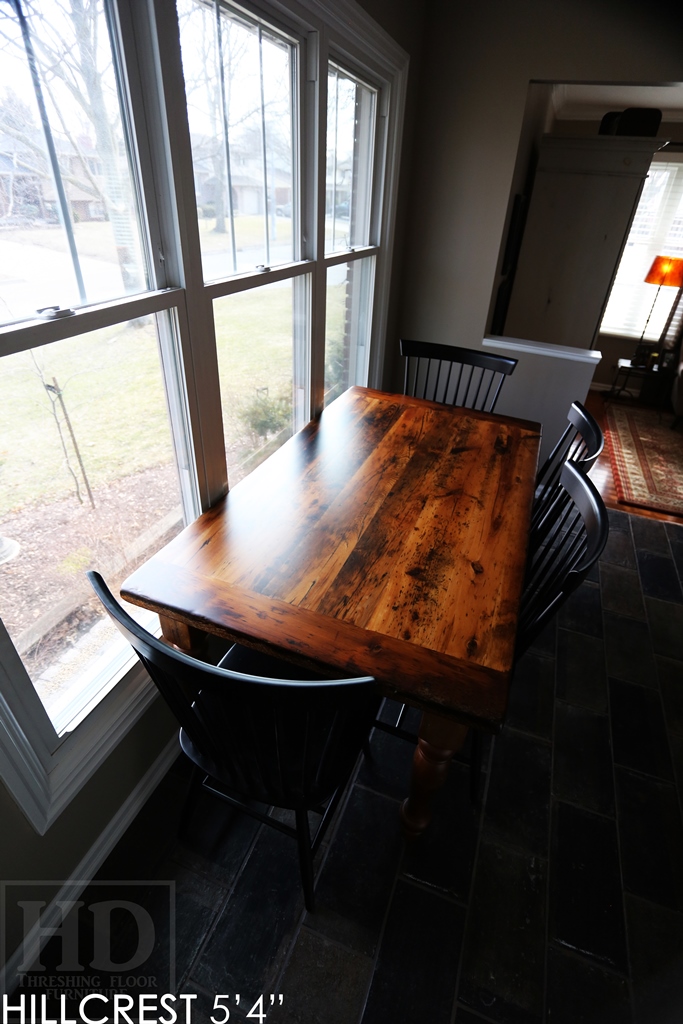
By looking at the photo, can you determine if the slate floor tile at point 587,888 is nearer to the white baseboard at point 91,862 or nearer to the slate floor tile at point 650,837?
the slate floor tile at point 650,837

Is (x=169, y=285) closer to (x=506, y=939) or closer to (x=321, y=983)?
(x=321, y=983)

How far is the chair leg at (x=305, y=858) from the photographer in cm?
113

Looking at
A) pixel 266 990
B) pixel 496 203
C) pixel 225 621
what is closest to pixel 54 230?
pixel 225 621

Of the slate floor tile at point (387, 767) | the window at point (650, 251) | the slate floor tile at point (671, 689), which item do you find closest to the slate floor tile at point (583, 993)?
the slate floor tile at point (387, 767)

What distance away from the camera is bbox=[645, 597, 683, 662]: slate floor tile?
6.80 feet

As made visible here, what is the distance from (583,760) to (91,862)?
4.90 feet

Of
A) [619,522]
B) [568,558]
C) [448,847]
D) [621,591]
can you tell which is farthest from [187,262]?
[619,522]

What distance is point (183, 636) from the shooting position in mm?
1211

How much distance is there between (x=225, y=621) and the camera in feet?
3.44

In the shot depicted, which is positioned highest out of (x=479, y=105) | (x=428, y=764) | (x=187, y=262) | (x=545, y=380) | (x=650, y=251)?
(x=479, y=105)

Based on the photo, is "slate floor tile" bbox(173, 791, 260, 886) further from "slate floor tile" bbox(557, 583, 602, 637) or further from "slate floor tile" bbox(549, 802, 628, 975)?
"slate floor tile" bbox(557, 583, 602, 637)

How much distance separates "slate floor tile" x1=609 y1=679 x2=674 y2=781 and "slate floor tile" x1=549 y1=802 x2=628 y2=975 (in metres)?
0.27

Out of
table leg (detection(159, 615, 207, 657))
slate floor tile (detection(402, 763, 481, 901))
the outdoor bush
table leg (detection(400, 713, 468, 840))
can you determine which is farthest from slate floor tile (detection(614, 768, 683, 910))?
the outdoor bush

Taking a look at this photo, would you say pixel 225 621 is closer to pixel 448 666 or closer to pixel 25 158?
pixel 448 666
